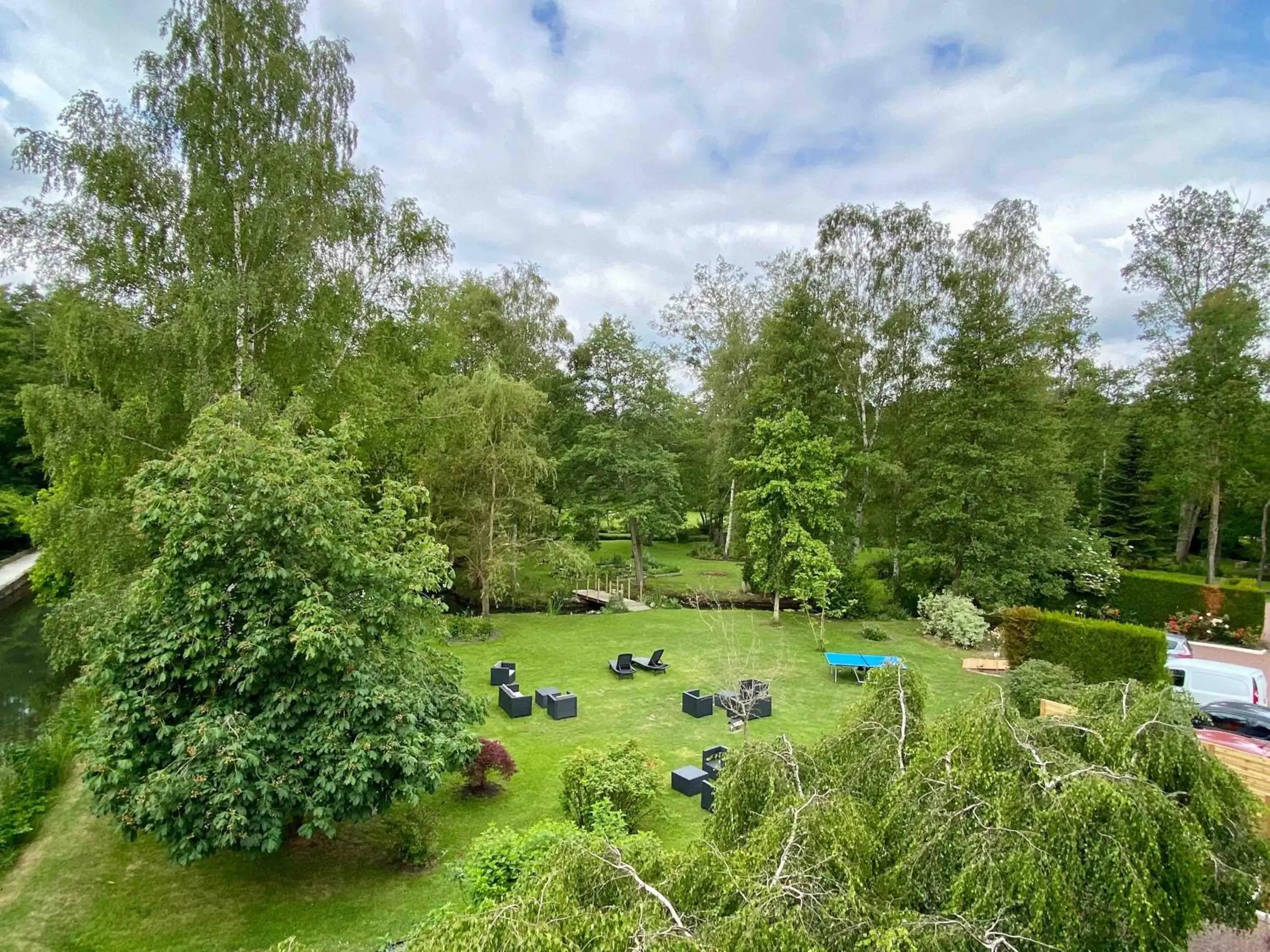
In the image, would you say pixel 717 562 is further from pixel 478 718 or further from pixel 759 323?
pixel 478 718

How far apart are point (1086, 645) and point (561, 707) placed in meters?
12.3

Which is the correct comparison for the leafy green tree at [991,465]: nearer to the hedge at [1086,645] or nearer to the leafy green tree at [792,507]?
the leafy green tree at [792,507]

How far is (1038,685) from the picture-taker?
39.4ft

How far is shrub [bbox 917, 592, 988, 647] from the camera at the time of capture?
19469 millimetres

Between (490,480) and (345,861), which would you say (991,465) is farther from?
(345,861)

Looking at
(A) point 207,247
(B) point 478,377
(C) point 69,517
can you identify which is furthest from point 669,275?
(C) point 69,517

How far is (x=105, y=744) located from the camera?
21.4ft

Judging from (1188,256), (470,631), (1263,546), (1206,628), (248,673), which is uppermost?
(1188,256)

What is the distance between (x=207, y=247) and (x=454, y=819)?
36.8 ft

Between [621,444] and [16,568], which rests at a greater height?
[621,444]

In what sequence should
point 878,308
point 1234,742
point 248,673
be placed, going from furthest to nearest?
point 878,308
point 1234,742
point 248,673

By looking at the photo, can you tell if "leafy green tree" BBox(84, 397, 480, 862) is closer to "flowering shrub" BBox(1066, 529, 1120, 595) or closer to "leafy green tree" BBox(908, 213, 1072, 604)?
"leafy green tree" BBox(908, 213, 1072, 604)

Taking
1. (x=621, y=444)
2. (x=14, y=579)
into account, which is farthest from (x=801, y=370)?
(x=14, y=579)

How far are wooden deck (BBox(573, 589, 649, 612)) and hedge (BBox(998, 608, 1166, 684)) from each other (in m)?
12.3
